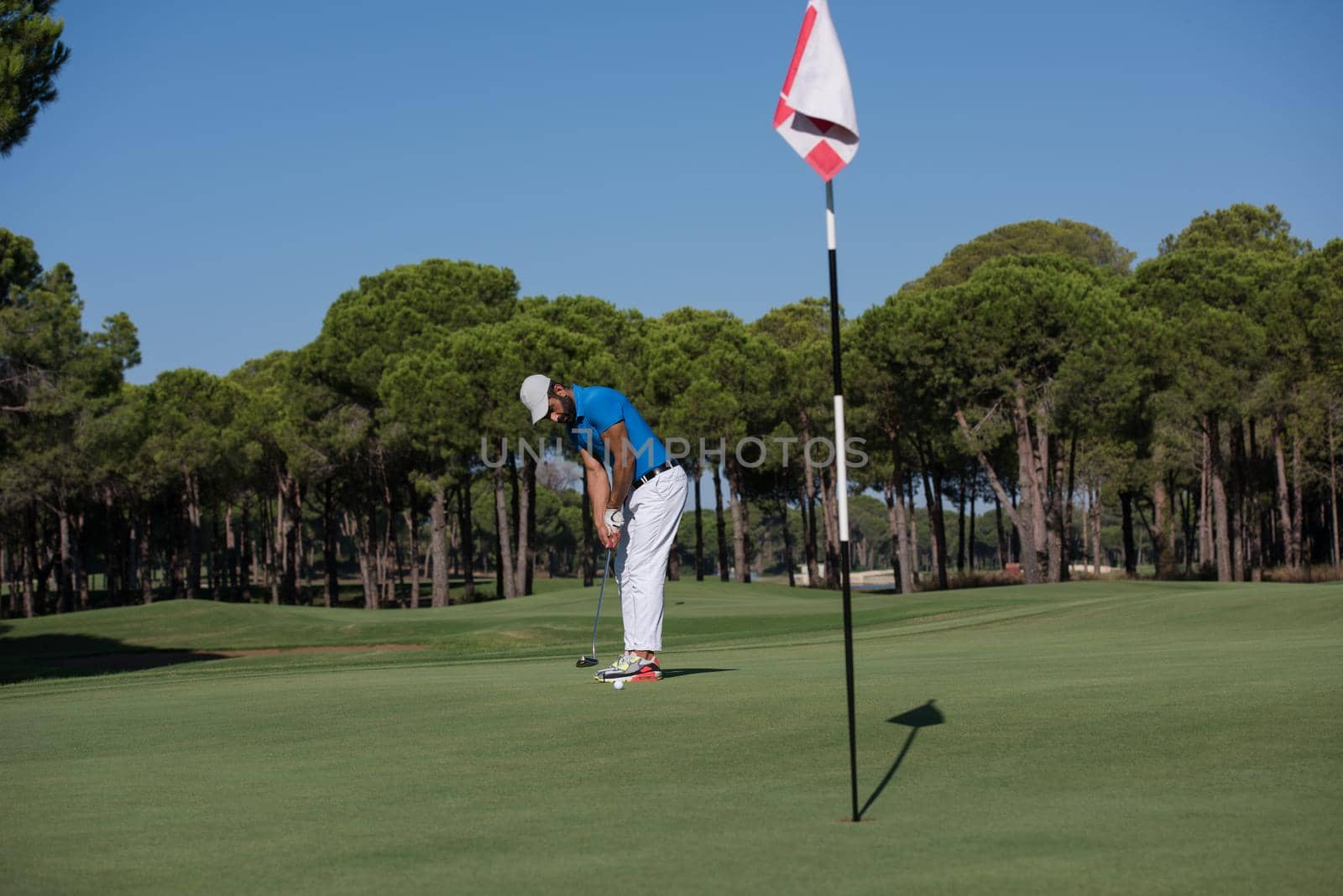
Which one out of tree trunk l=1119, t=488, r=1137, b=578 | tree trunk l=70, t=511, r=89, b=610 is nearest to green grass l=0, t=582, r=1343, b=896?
tree trunk l=1119, t=488, r=1137, b=578

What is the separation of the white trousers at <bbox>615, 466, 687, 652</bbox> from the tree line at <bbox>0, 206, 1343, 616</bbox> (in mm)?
26245

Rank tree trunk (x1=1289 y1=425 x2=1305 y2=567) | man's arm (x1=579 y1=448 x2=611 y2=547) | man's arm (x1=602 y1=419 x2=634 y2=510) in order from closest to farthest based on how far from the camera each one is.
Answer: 1. man's arm (x1=602 y1=419 x2=634 y2=510)
2. man's arm (x1=579 y1=448 x2=611 y2=547)
3. tree trunk (x1=1289 y1=425 x2=1305 y2=567)

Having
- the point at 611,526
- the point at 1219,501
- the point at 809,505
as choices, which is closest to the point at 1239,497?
the point at 1219,501

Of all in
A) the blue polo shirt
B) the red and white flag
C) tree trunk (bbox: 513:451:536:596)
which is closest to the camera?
the red and white flag

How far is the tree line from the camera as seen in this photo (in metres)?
46.4

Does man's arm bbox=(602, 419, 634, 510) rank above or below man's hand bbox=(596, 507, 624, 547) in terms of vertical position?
above

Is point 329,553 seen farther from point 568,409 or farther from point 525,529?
point 568,409

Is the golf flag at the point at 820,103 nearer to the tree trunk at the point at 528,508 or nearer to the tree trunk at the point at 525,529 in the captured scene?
the tree trunk at the point at 528,508

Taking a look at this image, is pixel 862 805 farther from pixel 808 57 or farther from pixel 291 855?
pixel 808 57

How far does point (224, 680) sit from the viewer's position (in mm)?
15492

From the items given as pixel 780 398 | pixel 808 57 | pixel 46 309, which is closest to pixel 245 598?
pixel 780 398

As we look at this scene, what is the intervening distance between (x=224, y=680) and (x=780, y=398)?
44851mm

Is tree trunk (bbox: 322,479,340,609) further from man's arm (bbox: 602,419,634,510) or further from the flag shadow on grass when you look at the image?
the flag shadow on grass

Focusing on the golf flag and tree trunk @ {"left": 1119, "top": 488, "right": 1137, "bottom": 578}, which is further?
tree trunk @ {"left": 1119, "top": 488, "right": 1137, "bottom": 578}
